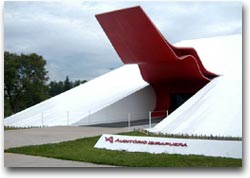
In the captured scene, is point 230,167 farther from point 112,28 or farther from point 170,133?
point 112,28

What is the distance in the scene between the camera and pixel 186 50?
16.5m

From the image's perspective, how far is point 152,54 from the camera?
1557 cm

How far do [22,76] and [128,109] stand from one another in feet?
21.8

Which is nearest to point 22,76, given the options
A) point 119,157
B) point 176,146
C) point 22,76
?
point 22,76

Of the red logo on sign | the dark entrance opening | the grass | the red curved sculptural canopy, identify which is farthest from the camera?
the dark entrance opening

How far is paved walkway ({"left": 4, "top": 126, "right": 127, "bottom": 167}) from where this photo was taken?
8976mm

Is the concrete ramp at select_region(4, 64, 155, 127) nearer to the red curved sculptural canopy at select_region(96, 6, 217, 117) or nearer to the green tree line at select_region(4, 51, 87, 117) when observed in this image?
the red curved sculptural canopy at select_region(96, 6, 217, 117)

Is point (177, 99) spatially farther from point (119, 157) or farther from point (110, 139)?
point (119, 157)

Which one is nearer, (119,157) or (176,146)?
(119,157)

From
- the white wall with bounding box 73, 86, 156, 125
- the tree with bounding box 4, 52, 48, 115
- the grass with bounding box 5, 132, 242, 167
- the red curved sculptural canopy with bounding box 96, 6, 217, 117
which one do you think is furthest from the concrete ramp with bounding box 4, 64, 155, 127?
the grass with bounding box 5, 132, 242, 167

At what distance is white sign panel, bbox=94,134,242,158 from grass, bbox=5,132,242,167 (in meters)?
0.18

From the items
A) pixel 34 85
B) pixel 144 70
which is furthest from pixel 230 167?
pixel 144 70

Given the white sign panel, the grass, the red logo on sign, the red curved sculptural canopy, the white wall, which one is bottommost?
the grass

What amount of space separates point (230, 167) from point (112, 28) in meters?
8.00
